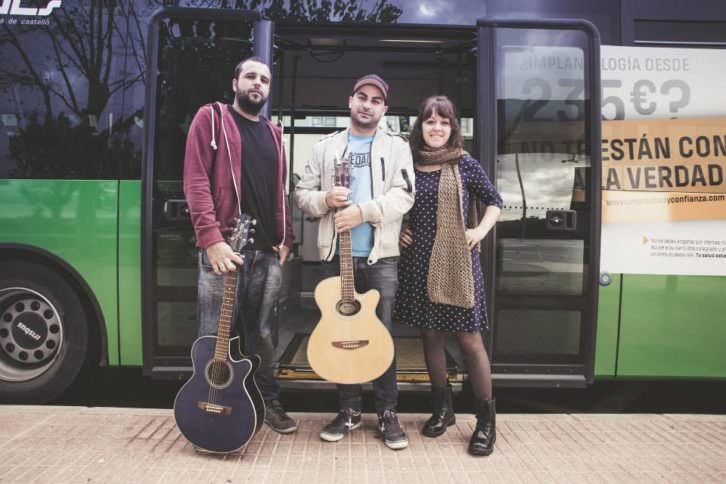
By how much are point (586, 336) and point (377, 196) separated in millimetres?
1777

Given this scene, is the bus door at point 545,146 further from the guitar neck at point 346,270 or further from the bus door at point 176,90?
the bus door at point 176,90

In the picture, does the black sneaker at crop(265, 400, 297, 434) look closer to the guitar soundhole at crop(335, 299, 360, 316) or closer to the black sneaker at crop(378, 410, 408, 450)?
the black sneaker at crop(378, 410, 408, 450)

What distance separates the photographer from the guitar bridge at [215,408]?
2.82 meters

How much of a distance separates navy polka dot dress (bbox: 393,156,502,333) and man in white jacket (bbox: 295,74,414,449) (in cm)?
11

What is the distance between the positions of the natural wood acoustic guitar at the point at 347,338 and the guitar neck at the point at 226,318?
0.44 metres

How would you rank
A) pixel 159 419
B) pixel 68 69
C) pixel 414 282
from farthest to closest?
pixel 68 69 → pixel 159 419 → pixel 414 282

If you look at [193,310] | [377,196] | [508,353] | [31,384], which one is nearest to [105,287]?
[193,310]

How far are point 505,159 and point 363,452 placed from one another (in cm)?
203

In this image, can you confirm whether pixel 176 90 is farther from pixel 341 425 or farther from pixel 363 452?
pixel 363 452

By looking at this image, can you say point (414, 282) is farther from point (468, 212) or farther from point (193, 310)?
point (193, 310)

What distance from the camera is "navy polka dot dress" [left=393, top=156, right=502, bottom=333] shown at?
300 centimetres

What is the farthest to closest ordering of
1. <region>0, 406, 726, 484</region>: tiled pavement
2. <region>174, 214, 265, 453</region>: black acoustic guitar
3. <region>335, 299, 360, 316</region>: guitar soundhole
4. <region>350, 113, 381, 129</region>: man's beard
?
<region>350, 113, 381, 129</region>: man's beard, <region>335, 299, 360, 316</region>: guitar soundhole, <region>174, 214, 265, 453</region>: black acoustic guitar, <region>0, 406, 726, 484</region>: tiled pavement

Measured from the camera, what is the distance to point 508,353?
12.0 feet

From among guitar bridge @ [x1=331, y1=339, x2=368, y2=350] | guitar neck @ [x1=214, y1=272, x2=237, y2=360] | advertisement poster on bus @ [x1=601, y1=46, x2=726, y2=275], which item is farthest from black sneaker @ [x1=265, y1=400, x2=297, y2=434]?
advertisement poster on bus @ [x1=601, y1=46, x2=726, y2=275]
